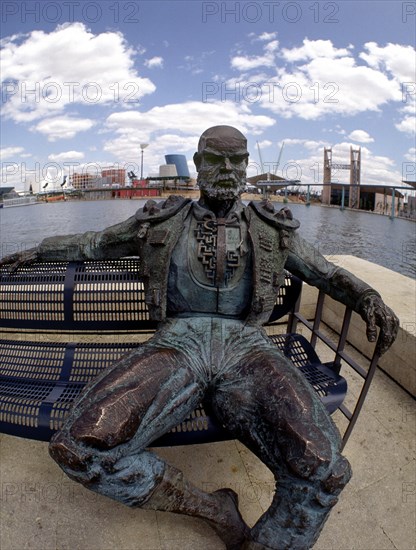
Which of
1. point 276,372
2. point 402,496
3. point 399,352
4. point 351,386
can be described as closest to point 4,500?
point 276,372

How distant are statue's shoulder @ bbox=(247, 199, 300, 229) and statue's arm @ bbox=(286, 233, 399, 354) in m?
0.12

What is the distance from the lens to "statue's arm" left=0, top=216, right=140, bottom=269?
A: 298 centimetres

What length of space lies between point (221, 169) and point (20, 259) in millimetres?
1602

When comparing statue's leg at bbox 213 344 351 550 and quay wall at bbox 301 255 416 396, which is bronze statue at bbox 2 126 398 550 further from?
quay wall at bbox 301 255 416 396

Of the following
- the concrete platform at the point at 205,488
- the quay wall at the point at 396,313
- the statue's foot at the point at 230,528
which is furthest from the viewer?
the quay wall at the point at 396,313

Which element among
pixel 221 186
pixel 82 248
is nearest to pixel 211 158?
pixel 221 186

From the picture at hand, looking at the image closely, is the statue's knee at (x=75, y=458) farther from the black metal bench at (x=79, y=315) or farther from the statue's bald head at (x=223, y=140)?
the statue's bald head at (x=223, y=140)

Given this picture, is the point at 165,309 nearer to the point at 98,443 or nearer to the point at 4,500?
the point at 98,443

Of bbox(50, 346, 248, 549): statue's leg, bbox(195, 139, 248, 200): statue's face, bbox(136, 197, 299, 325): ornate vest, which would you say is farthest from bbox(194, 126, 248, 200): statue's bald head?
bbox(50, 346, 248, 549): statue's leg

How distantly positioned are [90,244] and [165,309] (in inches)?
31.9

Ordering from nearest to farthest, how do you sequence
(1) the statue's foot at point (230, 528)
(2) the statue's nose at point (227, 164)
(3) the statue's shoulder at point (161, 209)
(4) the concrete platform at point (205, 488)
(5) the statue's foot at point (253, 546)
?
1. (5) the statue's foot at point (253, 546)
2. (1) the statue's foot at point (230, 528)
3. (4) the concrete platform at point (205, 488)
4. (2) the statue's nose at point (227, 164)
5. (3) the statue's shoulder at point (161, 209)

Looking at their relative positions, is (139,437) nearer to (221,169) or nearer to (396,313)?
(221,169)

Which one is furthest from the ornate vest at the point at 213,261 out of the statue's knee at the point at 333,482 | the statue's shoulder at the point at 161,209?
the statue's knee at the point at 333,482

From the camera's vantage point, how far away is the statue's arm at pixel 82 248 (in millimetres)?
2979
